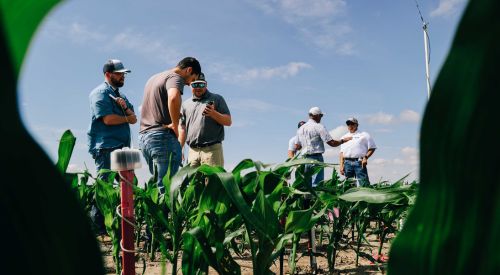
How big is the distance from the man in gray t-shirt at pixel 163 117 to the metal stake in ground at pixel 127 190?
44.9 inches

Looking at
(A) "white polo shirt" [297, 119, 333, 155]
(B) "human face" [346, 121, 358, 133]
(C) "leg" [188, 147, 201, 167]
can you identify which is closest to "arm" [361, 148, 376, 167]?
(B) "human face" [346, 121, 358, 133]

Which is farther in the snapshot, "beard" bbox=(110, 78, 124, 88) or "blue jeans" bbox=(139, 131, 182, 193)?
"beard" bbox=(110, 78, 124, 88)

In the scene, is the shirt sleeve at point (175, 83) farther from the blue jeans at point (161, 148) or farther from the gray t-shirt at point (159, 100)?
A: the blue jeans at point (161, 148)

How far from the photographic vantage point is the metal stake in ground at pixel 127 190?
108cm

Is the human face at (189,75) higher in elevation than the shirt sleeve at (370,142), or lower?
higher

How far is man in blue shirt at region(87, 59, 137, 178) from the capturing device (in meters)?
2.38

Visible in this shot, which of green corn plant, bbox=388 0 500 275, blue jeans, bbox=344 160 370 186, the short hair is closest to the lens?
green corn plant, bbox=388 0 500 275

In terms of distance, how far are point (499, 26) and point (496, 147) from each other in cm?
5

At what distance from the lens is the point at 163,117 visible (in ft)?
7.91

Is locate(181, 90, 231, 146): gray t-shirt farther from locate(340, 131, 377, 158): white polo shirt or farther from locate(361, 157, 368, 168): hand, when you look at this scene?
locate(361, 157, 368, 168): hand

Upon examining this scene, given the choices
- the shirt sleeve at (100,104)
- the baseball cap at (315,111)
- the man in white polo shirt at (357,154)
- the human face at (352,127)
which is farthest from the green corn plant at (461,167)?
the human face at (352,127)

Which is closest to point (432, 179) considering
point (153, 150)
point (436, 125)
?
point (436, 125)

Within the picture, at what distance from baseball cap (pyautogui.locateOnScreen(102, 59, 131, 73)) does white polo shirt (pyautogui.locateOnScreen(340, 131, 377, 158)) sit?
3.24m

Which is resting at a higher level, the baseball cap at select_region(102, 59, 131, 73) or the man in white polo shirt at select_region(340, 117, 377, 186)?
the baseball cap at select_region(102, 59, 131, 73)
